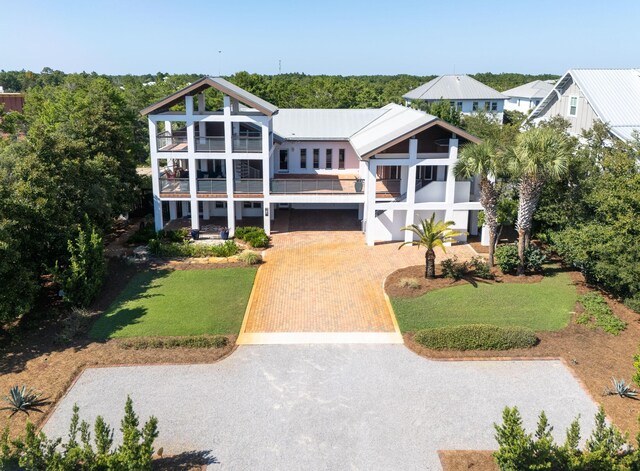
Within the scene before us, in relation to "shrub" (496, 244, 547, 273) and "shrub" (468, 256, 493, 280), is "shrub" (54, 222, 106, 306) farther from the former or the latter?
"shrub" (496, 244, 547, 273)

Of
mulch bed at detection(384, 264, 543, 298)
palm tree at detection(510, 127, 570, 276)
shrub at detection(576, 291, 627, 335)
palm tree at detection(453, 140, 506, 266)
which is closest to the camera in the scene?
shrub at detection(576, 291, 627, 335)

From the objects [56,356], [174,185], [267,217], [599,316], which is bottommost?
[56,356]

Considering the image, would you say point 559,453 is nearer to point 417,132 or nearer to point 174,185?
point 417,132

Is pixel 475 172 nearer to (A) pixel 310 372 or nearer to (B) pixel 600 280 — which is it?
(B) pixel 600 280

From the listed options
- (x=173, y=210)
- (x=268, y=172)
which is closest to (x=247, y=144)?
(x=268, y=172)

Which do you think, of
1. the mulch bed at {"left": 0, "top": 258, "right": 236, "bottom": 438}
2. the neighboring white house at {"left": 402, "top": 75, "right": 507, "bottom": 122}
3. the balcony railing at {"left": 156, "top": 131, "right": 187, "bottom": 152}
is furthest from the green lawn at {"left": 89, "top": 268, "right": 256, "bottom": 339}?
the neighboring white house at {"left": 402, "top": 75, "right": 507, "bottom": 122}
